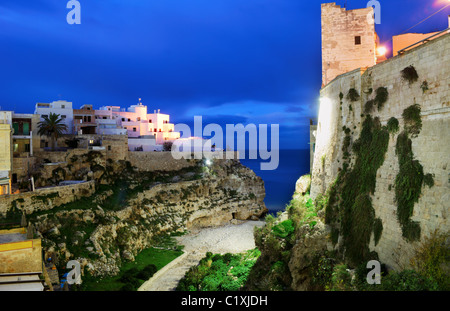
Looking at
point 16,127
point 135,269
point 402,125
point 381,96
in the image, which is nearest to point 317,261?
point 402,125

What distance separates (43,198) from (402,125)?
2239 cm

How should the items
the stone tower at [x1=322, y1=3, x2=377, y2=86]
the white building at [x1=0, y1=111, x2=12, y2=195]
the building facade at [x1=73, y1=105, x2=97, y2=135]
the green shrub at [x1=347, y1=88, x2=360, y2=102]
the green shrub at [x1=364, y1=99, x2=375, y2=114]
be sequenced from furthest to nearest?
the building facade at [x1=73, y1=105, x2=97, y2=135]
the white building at [x1=0, y1=111, x2=12, y2=195]
the stone tower at [x1=322, y1=3, x2=377, y2=86]
the green shrub at [x1=347, y1=88, x2=360, y2=102]
the green shrub at [x1=364, y1=99, x2=375, y2=114]

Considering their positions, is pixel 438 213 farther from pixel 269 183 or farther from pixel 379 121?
pixel 269 183

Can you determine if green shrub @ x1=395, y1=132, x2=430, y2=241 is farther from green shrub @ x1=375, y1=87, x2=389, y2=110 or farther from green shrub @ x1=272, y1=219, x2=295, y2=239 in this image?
green shrub @ x1=272, y1=219, x2=295, y2=239

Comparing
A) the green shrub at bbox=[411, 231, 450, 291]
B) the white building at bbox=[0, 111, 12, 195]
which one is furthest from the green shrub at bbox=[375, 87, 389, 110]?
the white building at bbox=[0, 111, 12, 195]

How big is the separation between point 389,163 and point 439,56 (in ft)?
13.6

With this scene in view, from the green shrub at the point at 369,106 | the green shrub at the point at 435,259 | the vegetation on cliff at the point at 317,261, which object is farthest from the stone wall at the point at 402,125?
the vegetation on cliff at the point at 317,261

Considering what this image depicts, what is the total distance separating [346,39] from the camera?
739 inches

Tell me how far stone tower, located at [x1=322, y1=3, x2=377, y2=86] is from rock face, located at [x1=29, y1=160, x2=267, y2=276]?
1859 centimetres

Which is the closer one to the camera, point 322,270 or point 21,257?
point 322,270

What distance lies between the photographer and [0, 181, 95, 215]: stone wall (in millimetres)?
20625

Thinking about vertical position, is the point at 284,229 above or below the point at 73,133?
below

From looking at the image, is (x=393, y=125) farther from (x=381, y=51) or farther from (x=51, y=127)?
(x=51, y=127)

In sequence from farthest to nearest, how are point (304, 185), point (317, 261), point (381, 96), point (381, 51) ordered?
point (304, 185) < point (381, 51) < point (317, 261) < point (381, 96)
